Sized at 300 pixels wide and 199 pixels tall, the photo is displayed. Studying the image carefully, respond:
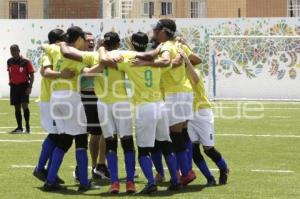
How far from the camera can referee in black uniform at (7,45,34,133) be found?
749 inches

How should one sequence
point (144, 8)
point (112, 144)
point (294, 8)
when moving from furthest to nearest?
point (144, 8), point (294, 8), point (112, 144)

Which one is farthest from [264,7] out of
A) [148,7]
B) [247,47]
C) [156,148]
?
[156,148]

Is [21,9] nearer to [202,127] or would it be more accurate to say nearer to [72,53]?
[202,127]

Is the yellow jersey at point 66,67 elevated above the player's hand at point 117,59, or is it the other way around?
the player's hand at point 117,59

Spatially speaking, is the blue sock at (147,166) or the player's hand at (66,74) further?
the player's hand at (66,74)

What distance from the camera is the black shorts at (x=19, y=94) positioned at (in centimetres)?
1916

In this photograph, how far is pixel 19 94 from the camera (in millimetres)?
19234

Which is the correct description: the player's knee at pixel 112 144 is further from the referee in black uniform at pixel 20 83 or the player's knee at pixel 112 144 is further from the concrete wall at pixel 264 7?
the concrete wall at pixel 264 7

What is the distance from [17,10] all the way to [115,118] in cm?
3840

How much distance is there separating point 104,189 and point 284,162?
387 cm

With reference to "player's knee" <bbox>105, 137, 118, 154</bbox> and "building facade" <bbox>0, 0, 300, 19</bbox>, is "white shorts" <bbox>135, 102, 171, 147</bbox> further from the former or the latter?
"building facade" <bbox>0, 0, 300, 19</bbox>

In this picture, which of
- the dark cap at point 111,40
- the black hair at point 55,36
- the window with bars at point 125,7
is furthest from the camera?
the window with bars at point 125,7

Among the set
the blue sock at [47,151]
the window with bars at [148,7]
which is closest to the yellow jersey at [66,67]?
the blue sock at [47,151]

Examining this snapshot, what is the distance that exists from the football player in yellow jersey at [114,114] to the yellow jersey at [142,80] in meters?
0.15
